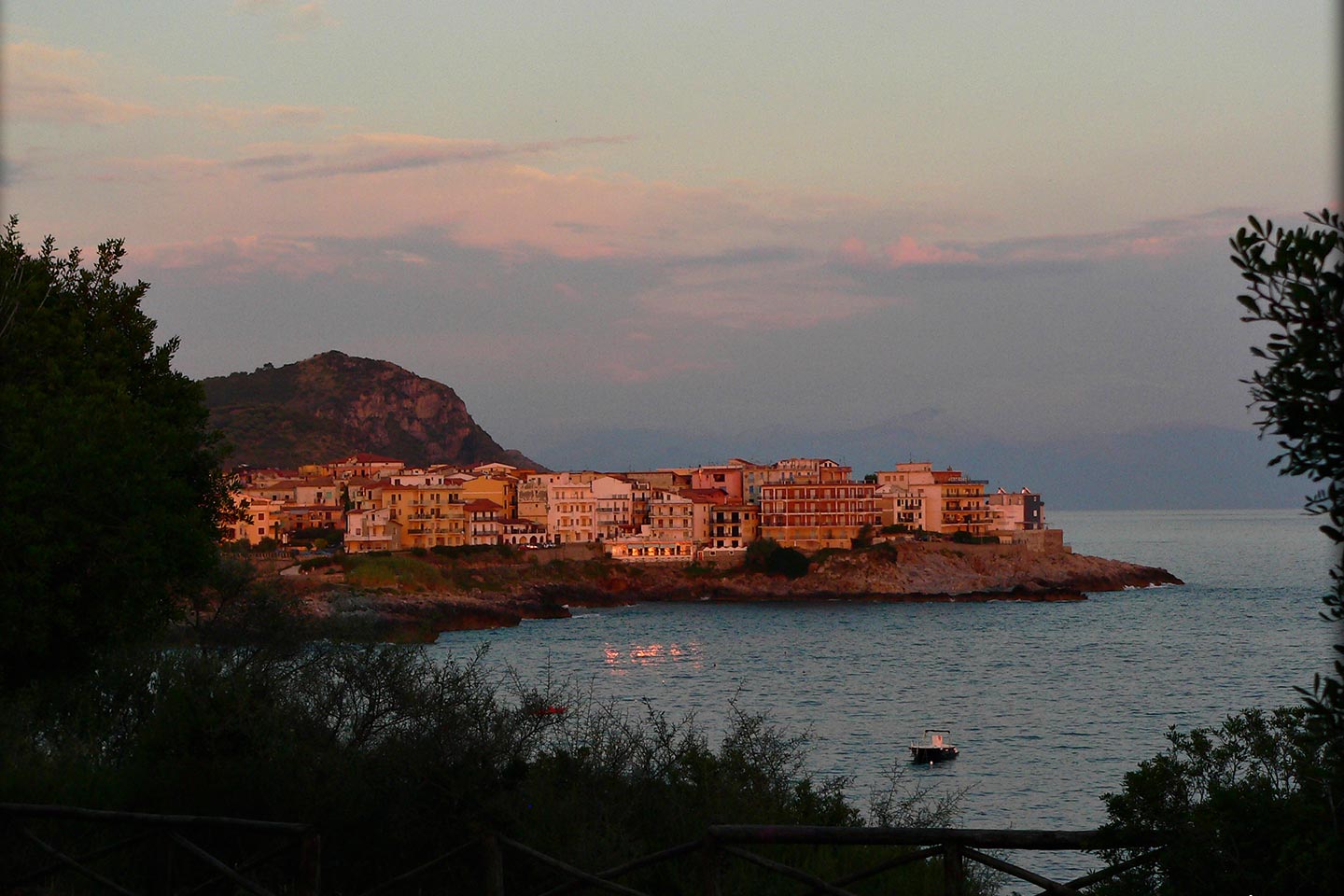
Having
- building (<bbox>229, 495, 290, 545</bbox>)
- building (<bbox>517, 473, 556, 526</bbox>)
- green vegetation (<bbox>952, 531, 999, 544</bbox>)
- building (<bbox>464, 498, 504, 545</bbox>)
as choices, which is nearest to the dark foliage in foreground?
building (<bbox>229, 495, 290, 545</bbox>)

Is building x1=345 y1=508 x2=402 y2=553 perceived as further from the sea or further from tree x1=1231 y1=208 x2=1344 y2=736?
tree x1=1231 y1=208 x2=1344 y2=736

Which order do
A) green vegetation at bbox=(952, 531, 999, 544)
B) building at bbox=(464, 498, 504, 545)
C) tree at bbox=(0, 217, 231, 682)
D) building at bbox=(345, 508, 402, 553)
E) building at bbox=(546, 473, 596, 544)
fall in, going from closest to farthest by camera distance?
tree at bbox=(0, 217, 231, 682) → building at bbox=(345, 508, 402, 553) → building at bbox=(464, 498, 504, 545) → building at bbox=(546, 473, 596, 544) → green vegetation at bbox=(952, 531, 999, 544)

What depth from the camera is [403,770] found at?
8500 millimetres

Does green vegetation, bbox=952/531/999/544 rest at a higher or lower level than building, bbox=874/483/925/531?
lower

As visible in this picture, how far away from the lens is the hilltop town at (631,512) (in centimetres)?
11644

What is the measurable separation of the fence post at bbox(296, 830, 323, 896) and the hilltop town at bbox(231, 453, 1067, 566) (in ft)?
346

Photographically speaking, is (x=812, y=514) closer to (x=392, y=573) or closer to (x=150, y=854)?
(x=392, y=573)

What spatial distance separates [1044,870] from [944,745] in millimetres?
15335

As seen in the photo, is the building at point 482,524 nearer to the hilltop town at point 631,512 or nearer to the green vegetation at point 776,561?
the hilltop town at point 631,512

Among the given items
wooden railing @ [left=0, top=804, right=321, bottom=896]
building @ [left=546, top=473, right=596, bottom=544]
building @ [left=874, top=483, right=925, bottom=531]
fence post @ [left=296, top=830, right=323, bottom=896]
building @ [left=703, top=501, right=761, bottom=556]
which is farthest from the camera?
building @ [left=874, top=483, right=925, bottom=531]

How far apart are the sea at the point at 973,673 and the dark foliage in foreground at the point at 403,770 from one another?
148 inches

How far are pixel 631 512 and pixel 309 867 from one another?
4677 inches

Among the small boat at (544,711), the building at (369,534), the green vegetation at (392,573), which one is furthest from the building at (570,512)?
the small boat at (544,711)

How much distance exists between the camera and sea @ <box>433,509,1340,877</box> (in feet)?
117
